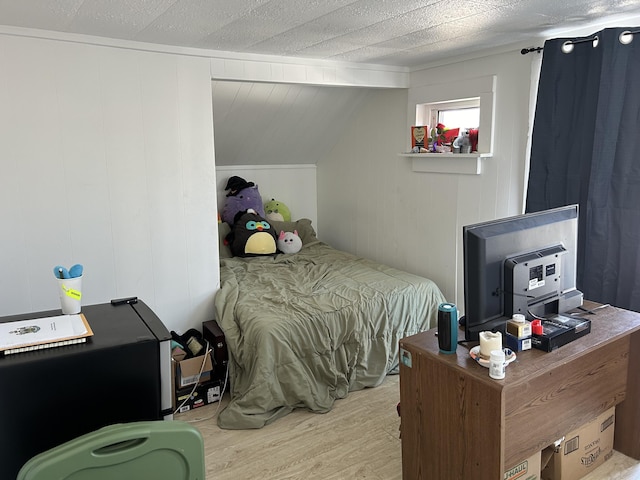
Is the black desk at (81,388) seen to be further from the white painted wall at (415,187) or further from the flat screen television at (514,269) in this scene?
the white painted wall at (415,187)

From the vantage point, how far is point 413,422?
6.55ft

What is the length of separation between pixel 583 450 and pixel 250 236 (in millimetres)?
2613

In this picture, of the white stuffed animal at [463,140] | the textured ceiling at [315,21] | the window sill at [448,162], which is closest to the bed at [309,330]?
the window sill at [448,162]

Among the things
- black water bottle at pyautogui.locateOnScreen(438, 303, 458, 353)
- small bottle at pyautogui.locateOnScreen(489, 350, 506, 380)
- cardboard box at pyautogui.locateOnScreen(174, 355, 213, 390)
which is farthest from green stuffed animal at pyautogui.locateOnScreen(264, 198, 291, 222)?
small bottle at pyautogui.locateOnScreen(489, 350, 506, 380)

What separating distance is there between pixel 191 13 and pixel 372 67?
5.42 feet

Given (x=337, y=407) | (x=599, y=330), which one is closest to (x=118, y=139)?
(x=337, y=407)

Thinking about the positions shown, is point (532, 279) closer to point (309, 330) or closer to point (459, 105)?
point (309, 330)

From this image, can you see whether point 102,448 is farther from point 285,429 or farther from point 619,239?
point 619,239

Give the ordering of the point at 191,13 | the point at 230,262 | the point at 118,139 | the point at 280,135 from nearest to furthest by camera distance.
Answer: the point at 191,13 < the point at 118,139 < the point at 230,262 < the point at 280,135

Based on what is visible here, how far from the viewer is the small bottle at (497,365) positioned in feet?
5.43

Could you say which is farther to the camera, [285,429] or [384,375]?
[384,375]

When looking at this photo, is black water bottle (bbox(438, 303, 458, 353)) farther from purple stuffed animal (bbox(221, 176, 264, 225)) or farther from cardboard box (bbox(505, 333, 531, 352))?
purple stuffed animal (bbox(221, 176, 264, 225))

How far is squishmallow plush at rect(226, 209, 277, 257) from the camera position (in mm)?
3947

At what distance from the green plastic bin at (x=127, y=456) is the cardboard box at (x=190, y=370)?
1512 millimetres
